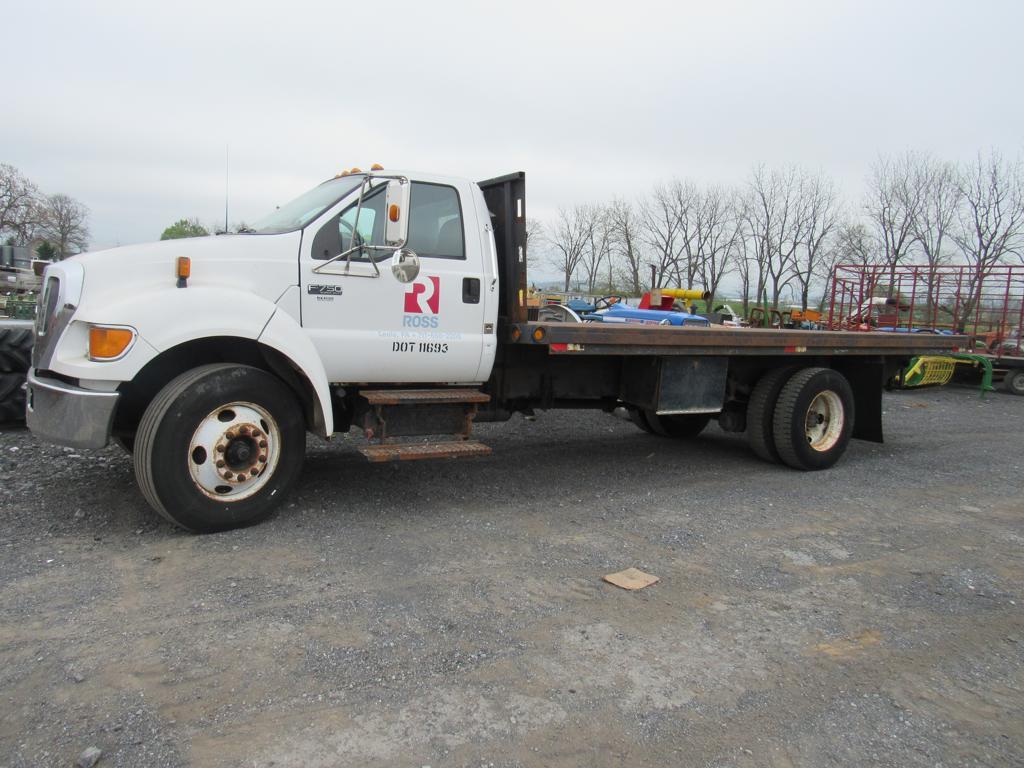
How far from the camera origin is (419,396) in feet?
17.2

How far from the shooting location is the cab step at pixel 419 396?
5.10 meters

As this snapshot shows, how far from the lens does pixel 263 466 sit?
185 inches

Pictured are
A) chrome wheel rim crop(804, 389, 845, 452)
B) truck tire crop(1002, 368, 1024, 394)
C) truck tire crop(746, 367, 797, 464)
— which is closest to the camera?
truck tire crop(746, 367, 797, 464)

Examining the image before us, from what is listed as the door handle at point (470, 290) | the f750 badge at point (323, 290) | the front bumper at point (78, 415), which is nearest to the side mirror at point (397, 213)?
the f750 badge at point (323, 290)

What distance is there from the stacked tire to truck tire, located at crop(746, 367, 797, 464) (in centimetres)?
680

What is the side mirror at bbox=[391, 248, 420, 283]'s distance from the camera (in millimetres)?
4926

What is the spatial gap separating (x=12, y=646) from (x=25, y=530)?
62.3 inches

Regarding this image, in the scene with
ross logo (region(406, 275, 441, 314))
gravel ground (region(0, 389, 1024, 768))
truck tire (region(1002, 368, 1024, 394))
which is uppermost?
ross logo (region(406, 275, 441, 314))

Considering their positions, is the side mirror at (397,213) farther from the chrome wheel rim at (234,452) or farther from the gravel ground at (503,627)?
the gravel ground at (503,627)

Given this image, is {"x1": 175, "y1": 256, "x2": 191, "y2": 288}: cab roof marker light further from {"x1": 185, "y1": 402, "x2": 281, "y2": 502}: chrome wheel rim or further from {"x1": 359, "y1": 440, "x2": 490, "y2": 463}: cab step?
{"x1": 359, "y1": 440, "x2": 490, "y2": 463}: cab step

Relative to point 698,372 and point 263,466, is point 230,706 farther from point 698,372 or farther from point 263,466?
point 698,372

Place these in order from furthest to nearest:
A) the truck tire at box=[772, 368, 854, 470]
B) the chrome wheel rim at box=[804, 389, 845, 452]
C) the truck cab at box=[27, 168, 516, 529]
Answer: the chrome wheel rim at box=[804, 389, 845, 452] < the truck tire at box=[772, 368, 854, 470] < the truck cab at box=[27, 168, 516, 529]

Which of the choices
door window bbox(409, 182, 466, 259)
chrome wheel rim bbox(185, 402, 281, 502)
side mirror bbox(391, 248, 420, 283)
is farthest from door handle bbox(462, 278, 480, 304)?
chrome wheel rim bbox(185, 402, 281, 502)

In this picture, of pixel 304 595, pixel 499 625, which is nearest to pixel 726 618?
pixel 499 625
